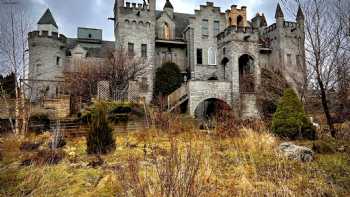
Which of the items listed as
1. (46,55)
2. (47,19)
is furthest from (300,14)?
(47,19)

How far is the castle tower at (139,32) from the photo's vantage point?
26.9 meters

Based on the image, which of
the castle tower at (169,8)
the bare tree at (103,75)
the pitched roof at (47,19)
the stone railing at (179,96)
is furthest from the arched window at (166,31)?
the pitched roof at (47,19)

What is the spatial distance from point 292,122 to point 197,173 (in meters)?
8.05

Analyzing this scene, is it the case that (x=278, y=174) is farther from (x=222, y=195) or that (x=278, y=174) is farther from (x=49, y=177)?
(x=49, y=177)

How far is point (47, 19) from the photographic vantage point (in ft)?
101

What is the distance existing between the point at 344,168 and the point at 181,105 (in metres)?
17.3

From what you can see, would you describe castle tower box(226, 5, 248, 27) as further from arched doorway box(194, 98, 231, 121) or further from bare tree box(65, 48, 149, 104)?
bare tree box(65, 48, 149, 104)

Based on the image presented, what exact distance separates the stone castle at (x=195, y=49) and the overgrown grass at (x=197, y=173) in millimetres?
14517

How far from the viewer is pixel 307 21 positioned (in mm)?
12062

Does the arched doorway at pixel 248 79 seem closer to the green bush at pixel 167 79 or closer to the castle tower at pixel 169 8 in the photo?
the green bush at pixel 167 79

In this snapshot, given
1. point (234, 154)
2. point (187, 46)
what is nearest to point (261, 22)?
point (187, 46)

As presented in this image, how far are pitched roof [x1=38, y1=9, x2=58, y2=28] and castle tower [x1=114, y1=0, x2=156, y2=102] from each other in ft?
26.2

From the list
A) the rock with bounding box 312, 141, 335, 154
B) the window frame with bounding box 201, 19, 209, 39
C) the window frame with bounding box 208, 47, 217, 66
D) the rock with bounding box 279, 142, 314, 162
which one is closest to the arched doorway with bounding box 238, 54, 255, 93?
the window frame with bounding box 208, 47, 217, 66

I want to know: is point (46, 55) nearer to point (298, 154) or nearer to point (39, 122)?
point (39, 122)
